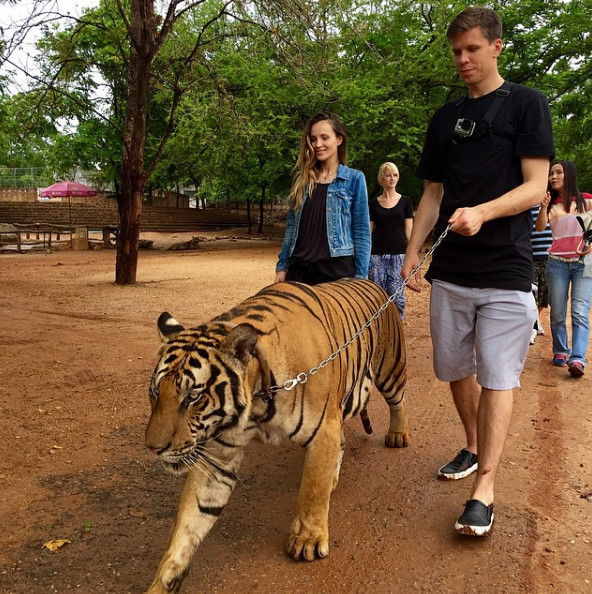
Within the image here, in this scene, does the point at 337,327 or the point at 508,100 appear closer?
the point at 508,100

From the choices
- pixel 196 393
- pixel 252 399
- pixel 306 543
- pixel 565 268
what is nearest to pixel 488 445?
pixel 306 543

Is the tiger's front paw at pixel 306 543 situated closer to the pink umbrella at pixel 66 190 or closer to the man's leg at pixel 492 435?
the man's leg at pixel 492 435

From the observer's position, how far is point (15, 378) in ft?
18.9

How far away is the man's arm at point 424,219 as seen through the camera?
386 cm

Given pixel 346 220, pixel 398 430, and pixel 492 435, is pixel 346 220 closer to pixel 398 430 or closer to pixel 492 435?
pixel 398 430

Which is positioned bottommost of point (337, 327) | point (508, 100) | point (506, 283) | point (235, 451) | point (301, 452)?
point (301, 452)

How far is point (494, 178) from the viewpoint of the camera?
3.29m

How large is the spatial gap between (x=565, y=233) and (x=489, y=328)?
13.2ft

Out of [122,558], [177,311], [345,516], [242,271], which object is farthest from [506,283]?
[242,271]

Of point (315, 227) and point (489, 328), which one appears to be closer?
point (489, 328)

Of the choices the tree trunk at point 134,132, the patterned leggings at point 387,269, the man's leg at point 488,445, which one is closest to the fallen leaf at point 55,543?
the man's leg at point 488,445

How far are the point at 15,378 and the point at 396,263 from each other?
Answer: 4555 mm

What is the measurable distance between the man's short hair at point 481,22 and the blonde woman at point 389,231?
427cm

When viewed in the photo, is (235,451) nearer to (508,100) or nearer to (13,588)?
(13,588)
